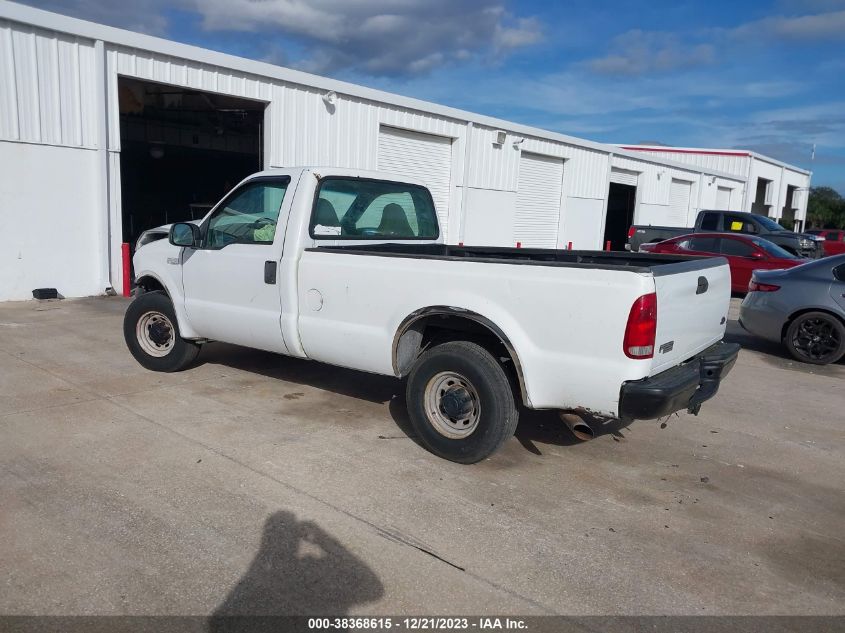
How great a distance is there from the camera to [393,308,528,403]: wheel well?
4363mm

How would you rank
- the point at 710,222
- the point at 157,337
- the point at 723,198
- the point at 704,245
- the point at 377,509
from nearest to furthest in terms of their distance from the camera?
the point at 377,509 < the point at 157,337 < the point at 704,245 < the point at 710,222 < the point at 723,198

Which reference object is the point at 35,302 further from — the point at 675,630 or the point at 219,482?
the point at 675,630

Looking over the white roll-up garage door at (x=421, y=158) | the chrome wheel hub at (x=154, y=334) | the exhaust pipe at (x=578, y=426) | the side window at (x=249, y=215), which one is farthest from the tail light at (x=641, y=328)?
the white roll-up garage door at (x=421, y=158)

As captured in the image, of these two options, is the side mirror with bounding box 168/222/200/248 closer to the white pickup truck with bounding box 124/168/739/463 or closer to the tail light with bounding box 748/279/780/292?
the white pickup truck with bounding box 124/168/739/463

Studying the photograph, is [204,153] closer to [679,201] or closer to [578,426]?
[679,201]

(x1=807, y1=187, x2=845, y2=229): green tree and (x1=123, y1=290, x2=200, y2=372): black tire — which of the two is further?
(x1=807, y1=187, x2=845, y2=229): green tree

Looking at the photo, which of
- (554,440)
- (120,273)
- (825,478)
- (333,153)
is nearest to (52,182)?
(120,273)

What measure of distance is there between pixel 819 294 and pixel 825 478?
451 cm

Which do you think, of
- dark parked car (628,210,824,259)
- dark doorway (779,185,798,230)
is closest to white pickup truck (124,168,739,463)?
dark parked car (628,210,824,259)

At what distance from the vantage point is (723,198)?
34.7m

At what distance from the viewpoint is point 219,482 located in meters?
4.20

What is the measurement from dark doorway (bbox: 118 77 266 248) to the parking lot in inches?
609

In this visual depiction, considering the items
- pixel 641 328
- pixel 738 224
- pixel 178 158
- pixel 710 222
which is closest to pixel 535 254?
pixel 641 328

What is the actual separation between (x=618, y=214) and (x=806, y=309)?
66.4ft
